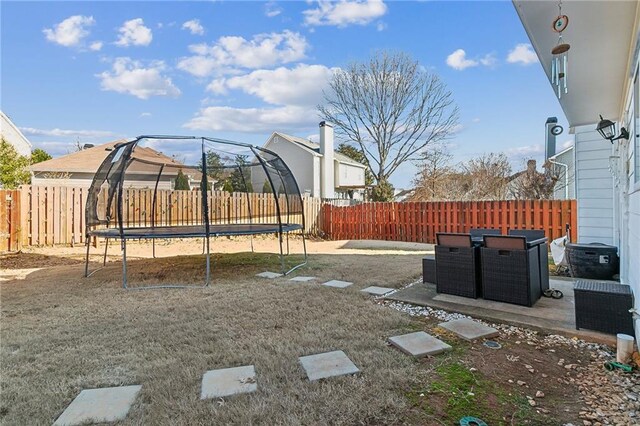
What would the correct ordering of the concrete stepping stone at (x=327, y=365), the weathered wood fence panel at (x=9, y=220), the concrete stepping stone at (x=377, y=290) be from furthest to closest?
the weathered wood fence panel at (x=9, y=220)
the concrete stepping stone at (x=377, y=290)
the concrete stepping stone at (x=327, y=365)

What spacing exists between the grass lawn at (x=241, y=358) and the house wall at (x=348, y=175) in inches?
691

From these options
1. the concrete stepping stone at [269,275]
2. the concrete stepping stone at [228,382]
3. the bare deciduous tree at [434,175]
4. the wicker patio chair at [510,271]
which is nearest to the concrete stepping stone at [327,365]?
the concrete stepping stone at [228,382]

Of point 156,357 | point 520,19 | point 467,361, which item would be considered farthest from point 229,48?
point 467,361

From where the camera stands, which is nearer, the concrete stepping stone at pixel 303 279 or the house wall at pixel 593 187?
the concrete stepping stone at pixel 303 279

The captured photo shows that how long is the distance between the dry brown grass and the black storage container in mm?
2615

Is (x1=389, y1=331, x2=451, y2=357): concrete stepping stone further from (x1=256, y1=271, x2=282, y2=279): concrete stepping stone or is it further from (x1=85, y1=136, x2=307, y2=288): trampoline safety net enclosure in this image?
(x1=85, y1=136, x2=307, y2=288): trampoline safety net enclosure

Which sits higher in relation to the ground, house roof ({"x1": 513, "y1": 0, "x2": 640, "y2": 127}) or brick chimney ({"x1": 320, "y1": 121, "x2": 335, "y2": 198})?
brick chimney ({"x1": 320, "y1": 121, "x2": 335, "y2": 198})

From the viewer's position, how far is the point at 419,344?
2.60m

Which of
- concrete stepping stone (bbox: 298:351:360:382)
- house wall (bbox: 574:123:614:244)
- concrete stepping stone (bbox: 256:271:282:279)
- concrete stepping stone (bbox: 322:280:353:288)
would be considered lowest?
concrete stepping stone (bbox: 256:271:282:279)

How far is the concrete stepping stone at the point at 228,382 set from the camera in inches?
77.2

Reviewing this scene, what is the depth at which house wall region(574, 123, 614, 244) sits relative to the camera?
5.68 meters

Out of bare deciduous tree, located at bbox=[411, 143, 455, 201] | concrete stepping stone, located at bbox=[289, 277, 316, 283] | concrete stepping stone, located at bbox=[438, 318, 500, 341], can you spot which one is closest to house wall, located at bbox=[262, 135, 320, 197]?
bare deciduous tree, located at bbox=[411, 143, 455, 201]

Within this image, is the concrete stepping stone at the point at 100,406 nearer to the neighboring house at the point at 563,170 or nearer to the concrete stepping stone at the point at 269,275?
the concrete stepping stone at the point at 269,275

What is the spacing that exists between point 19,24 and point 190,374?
9.89m
